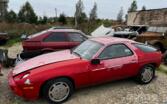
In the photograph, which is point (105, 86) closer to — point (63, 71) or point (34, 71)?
point (63, 71)

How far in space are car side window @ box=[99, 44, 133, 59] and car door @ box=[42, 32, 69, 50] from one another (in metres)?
3.27

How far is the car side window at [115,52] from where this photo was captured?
19.1 feet

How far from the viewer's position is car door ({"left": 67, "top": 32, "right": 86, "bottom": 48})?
9.03 m

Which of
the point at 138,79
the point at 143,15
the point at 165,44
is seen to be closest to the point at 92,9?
the point at 143,15

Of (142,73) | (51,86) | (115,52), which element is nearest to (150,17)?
(142,73)

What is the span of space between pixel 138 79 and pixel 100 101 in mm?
1661

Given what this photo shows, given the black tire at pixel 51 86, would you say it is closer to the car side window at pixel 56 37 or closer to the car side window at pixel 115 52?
the car side window at pixel 115 52

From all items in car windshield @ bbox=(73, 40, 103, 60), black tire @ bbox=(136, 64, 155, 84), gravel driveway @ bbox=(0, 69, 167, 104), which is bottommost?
gravel driveway @ bbox=(0, 69, 167, 104)

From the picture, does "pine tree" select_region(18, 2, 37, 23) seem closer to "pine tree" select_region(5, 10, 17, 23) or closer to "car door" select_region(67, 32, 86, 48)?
"pine tree" select_region(5, 10, 17, 23)

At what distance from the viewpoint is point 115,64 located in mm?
5836

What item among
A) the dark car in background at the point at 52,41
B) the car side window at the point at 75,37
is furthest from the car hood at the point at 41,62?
Result: the car side window at the point at 75,37

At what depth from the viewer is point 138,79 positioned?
6.43 meters

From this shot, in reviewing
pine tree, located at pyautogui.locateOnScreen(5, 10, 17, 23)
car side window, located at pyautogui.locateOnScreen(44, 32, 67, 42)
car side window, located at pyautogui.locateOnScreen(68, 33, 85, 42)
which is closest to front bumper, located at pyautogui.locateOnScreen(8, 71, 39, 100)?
car side window, located at pyautogui.locateOnScreen(44, 32, 67, 42)

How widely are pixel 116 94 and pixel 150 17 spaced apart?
755 inches
